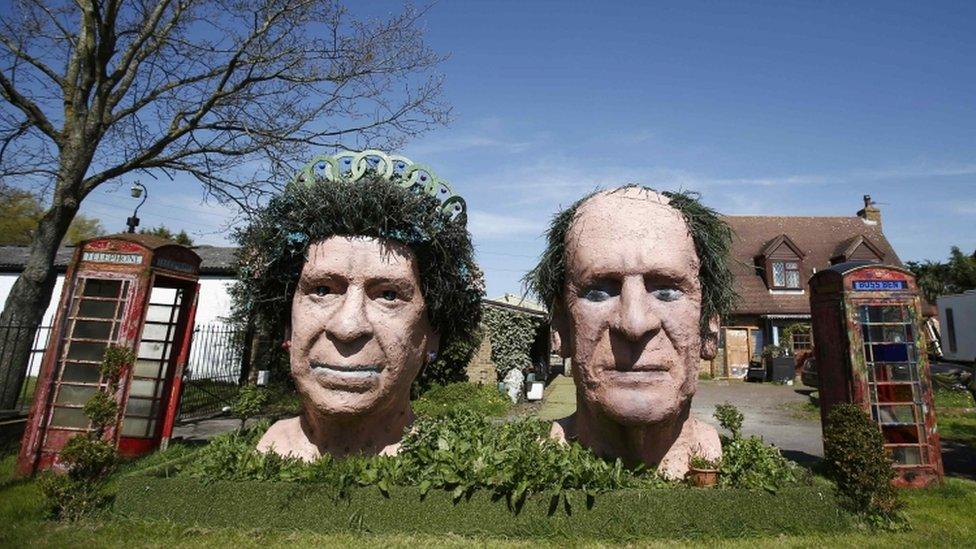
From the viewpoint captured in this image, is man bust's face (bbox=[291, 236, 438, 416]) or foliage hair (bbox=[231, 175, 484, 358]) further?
foliage hair (bbox=[231, 175, 484, 358])

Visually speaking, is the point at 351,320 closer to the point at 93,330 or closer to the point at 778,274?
the point at 93,330

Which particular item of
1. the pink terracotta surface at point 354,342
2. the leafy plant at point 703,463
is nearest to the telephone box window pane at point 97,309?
the pink terracotta surface at point 354,342

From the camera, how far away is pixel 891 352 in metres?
6.18

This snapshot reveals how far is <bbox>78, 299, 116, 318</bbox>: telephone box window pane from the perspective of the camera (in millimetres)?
6148

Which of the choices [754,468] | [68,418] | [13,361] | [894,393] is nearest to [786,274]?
[894,393]

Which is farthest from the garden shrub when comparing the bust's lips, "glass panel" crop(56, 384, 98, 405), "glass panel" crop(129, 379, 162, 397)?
"glass panel" crop(129, 379, 162, 397)

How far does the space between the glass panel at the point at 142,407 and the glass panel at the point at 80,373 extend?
1278 millimetres

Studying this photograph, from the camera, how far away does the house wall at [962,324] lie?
56.1 feet

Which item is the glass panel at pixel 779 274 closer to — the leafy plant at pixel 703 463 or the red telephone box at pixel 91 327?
the leafy plant at pixel 703 463

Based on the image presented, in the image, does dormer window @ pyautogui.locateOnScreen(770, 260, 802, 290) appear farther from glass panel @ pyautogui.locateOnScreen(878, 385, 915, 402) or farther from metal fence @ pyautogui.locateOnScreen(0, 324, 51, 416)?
metal fence @ pyautogui.locateOnScreen(0, 324, 51, 416)

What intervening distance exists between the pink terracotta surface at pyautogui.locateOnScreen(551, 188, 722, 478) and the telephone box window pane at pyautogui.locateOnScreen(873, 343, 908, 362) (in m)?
3.33

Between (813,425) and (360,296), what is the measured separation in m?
10.3

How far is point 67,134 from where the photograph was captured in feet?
26.7

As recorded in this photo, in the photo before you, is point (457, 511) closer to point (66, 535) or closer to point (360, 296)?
point (360, 296)
